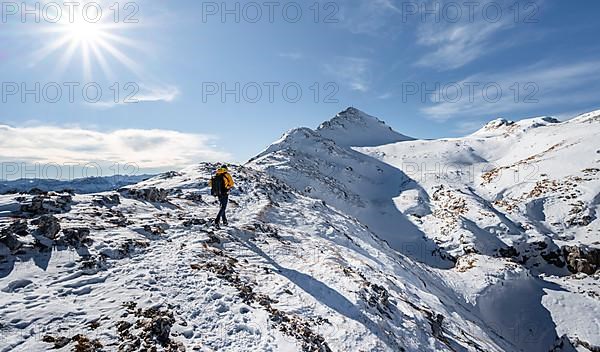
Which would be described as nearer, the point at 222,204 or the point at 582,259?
the point at 222,204

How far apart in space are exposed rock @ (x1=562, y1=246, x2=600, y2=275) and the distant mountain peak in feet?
181

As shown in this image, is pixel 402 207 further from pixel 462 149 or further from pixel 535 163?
pixel 462 149

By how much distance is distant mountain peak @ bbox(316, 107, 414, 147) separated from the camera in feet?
284

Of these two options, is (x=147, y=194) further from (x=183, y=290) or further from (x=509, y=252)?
(x=509, y=252)

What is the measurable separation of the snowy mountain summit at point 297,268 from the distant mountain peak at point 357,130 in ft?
131

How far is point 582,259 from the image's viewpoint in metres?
32.3

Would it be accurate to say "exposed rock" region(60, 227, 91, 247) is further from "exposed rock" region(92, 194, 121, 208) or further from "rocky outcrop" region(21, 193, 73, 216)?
"exposed rock" region(92, 194, 121, 208)

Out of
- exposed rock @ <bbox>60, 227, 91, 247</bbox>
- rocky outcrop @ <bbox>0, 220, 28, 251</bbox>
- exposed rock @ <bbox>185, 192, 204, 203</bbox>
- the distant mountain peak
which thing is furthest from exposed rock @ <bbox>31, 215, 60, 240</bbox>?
the distant mountain peak

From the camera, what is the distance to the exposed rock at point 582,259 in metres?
31.7

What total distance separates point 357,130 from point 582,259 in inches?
2629

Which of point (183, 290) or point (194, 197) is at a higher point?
point (194, 197)

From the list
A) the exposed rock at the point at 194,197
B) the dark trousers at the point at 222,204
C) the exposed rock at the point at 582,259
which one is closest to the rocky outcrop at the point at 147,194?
the exposed rock at the point at 194,197

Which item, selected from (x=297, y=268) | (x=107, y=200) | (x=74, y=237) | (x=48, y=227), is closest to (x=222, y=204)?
(x=297, y=268)

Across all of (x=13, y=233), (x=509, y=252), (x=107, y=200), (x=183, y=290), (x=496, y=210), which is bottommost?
(x=509, y=252)
